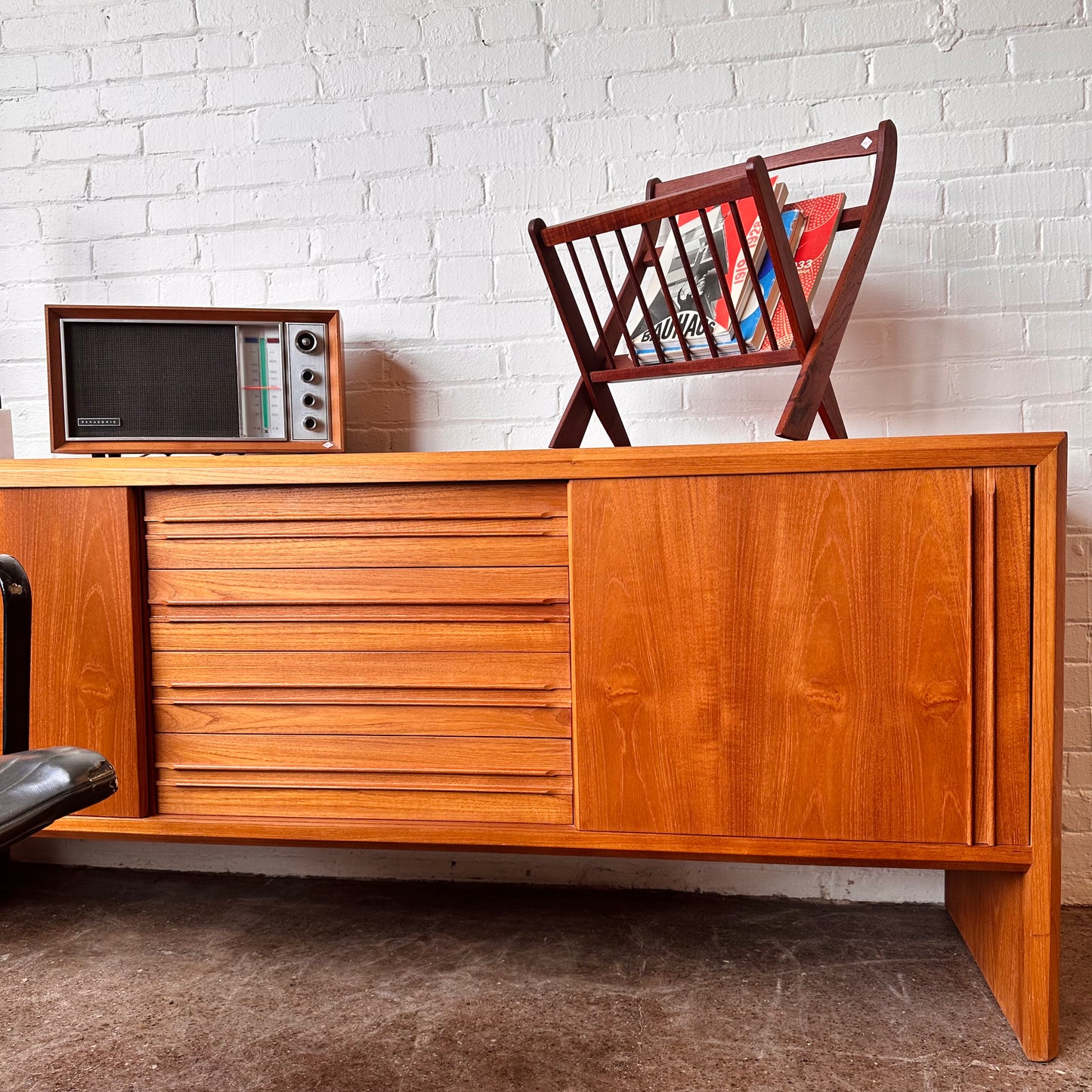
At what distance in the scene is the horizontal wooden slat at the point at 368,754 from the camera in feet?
4.39

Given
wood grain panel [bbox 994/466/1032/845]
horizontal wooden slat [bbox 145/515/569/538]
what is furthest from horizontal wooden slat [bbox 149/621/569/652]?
wood grain panel [bbox 994/466/1032/845]

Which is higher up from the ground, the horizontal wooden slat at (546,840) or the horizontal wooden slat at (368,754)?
the horizontal wooden slat at (368,754)

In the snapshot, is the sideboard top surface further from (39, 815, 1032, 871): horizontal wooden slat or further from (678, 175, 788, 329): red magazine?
(39, 815, 1032, 871): horizontal wooden slat

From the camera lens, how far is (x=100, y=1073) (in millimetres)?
1226

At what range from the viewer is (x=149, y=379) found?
155cm

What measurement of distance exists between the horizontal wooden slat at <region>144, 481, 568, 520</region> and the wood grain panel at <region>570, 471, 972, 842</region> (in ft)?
0.27

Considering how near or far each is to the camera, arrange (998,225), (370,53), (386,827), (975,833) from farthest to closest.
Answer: (370,53), (998,225), (386,827), (975,833)

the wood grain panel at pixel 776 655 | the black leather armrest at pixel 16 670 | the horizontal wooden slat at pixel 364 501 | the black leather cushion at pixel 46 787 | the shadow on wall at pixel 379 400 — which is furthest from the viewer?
the shadow on wall at pixel 379 400

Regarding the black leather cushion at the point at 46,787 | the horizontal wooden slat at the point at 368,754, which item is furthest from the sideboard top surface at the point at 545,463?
the black leather cushion at the point at 46,787

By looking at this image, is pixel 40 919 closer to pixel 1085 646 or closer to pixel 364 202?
pixel 364 202

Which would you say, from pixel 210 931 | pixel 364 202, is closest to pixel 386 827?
pixel 210 931

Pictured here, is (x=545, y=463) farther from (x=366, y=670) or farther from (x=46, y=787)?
(x=46, y=787)

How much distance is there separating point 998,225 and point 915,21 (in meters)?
0.39

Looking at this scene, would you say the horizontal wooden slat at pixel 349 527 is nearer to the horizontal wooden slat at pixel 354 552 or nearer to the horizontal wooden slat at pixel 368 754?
the horizontal wooden slat at pixel 354 552
